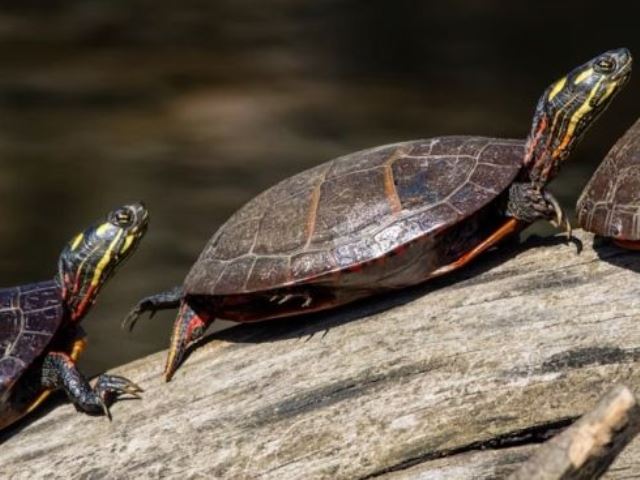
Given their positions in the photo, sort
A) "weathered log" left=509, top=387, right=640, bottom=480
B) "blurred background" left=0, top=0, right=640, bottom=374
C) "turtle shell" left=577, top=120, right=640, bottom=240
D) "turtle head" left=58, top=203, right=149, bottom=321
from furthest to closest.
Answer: "blurred background" left=0, top=0, right=640, bottom=374 → "turtle head" left=58, top=203, right=149, bottom=321 → "turtle shell" left=577, top=120, right=640, bottom=240 → "weathered log" left=509, top=387, right=640, bottom=480

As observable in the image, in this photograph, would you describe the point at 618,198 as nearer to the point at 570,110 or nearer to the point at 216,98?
the point at 570,110

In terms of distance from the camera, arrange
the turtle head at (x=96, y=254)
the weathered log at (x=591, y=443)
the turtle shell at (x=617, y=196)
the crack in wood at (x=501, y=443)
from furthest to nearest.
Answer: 1. the turtle head at (x=96, y=254)
2. the turtle shell at (x=617, y=196)
3. the crack in wood at (x=501, y=443)
4. the weathered log at (x=591, y=443)

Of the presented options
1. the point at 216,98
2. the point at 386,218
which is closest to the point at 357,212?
the point at 386,218

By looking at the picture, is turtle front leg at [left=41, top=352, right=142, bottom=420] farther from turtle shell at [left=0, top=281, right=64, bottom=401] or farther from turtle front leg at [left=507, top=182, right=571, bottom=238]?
turtle front leg at [left=507, top=182, right=571, bottom=238]

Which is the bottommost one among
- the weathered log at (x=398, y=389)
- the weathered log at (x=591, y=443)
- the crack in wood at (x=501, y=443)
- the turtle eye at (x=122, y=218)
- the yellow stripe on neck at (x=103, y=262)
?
the crack in wood at (x=501, y=443)

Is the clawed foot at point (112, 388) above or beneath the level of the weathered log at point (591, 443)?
beneath

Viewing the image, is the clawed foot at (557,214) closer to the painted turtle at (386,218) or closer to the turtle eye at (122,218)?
the painted turtle at (386,218)

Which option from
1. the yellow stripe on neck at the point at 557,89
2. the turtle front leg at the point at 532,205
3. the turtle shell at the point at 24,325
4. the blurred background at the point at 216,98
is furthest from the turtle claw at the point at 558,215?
the blurred background at the point at 216,98

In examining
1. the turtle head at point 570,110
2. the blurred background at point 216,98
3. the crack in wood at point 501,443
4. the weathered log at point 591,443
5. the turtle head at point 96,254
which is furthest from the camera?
the blurred background at point 216,98

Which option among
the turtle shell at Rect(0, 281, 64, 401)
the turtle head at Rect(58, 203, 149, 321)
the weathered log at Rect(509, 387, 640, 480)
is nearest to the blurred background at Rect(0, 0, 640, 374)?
the turtle head at Rect(58, 203, 149, 321)
